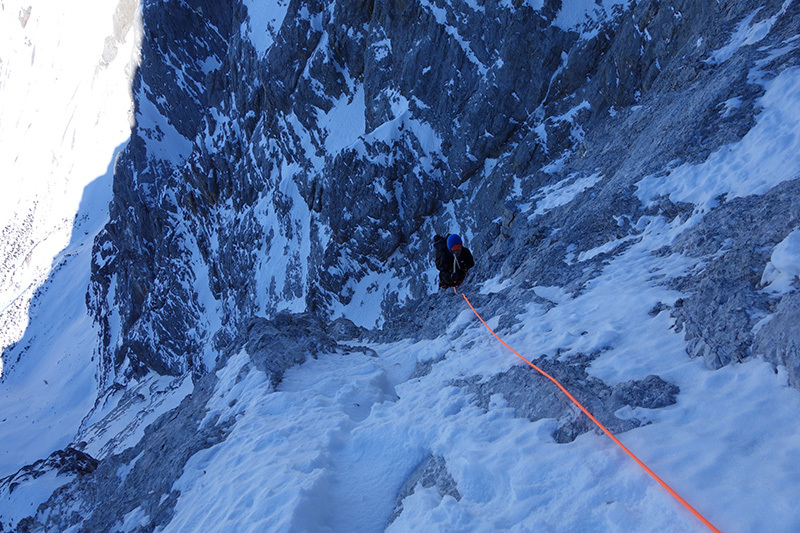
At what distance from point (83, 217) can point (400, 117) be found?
298 ft

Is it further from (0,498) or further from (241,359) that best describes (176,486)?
(0,498)

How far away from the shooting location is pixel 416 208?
98.7 ft

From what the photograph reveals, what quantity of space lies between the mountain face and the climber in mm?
586

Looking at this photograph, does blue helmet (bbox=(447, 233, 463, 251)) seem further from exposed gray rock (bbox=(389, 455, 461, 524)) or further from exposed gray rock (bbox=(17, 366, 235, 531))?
exposed gray rock (bbox=(389, 455, 461, 524))

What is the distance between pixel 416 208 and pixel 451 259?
1853 cm

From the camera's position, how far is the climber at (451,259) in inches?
458

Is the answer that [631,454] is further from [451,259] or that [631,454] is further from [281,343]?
[451,259]

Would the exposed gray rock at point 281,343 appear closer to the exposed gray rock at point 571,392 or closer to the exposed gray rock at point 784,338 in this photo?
the exposed gray rock at point 571,392

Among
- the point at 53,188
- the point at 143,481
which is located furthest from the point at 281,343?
the point at 53,188

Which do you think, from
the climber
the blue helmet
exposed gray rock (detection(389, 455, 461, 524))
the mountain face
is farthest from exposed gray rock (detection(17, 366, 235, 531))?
the blue helmet

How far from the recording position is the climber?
11641 mm

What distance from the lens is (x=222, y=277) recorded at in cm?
4400

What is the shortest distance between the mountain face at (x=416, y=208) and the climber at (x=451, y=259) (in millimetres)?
586

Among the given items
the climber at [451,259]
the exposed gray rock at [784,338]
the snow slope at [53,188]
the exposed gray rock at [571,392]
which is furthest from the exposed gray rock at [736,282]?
the snow slope at [53,188]
